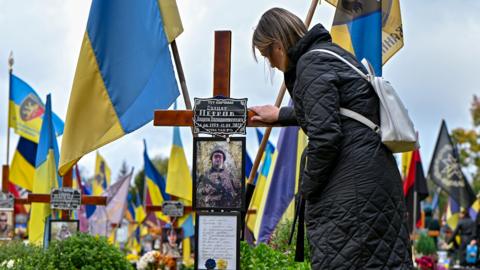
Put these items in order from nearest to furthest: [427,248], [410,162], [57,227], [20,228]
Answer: [57,227], [427,248], [410,162], [20,228]

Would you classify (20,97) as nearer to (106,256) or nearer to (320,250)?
(106,256)

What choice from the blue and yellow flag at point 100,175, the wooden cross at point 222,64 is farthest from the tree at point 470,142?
the wooden cross at point 222,64

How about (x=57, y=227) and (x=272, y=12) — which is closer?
(x=272, y=12)

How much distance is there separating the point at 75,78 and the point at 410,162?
15.0m

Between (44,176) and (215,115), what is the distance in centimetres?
875

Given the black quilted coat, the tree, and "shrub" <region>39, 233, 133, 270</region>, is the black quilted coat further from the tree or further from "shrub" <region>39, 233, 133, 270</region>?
the tree

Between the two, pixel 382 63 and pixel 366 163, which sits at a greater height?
pixel 382 63

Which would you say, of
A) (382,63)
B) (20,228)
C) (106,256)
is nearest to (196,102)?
(106,256)

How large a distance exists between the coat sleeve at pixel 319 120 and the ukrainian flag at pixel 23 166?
16773mm

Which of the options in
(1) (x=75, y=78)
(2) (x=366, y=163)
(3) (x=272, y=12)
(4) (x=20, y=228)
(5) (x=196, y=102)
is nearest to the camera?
(2) (x=366, y=163)

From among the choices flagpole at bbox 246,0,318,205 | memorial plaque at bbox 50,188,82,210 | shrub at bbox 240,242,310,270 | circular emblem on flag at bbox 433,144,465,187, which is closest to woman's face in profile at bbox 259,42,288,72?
shrub at bbox 240,242,310,270

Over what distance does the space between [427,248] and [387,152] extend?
1648cm

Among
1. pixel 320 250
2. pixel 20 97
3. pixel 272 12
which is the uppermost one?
pixel 20 97

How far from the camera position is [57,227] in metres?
12.0
